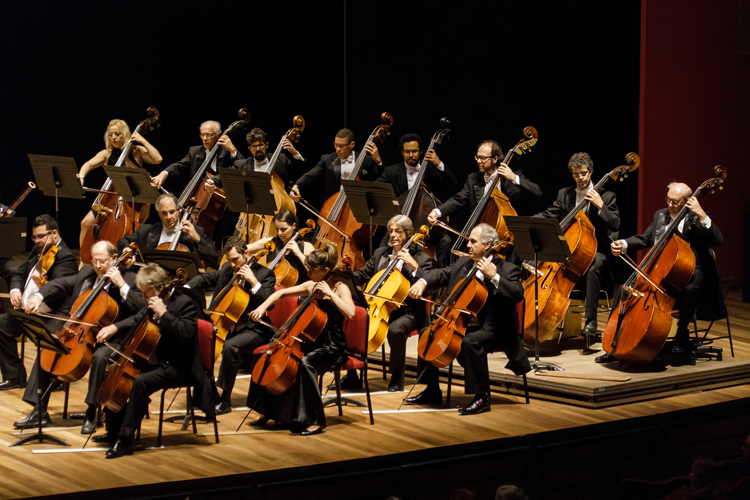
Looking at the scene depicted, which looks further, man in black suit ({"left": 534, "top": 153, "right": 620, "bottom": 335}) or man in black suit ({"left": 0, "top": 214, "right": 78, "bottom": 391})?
man in black suit ({"left": 534, "top": 153, "right": 620, "bottom": 335})

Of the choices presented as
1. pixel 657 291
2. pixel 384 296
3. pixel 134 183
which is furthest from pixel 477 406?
pixel 134 183

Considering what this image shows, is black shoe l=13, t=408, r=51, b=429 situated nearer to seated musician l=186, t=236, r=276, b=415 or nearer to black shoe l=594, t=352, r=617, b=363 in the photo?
seated musician l=186, t=236, r=276, b=415

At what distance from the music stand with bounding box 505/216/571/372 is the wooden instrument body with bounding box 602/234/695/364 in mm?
550

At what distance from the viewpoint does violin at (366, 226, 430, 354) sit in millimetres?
4938

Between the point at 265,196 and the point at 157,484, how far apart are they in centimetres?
232

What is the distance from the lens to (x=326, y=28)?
30.9 feet

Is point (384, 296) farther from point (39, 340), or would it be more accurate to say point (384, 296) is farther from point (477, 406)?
point (39, 340)

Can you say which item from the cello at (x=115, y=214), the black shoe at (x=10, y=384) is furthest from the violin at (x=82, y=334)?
the cello at (x=115, y=214)

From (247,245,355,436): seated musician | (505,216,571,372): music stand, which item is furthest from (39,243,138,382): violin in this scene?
(505,216,571,372): music stand

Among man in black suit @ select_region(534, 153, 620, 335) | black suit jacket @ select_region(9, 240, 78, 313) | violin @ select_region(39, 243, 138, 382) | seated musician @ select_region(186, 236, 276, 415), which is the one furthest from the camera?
man in black suit @ select_region(534, 153, 620, 335)

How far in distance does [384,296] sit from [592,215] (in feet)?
4.89

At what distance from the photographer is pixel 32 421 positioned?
Result: 4.57m

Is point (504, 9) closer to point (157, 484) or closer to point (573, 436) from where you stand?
point (573, 436)

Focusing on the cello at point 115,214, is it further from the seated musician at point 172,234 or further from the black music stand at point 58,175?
the seated musician at point 172,234
